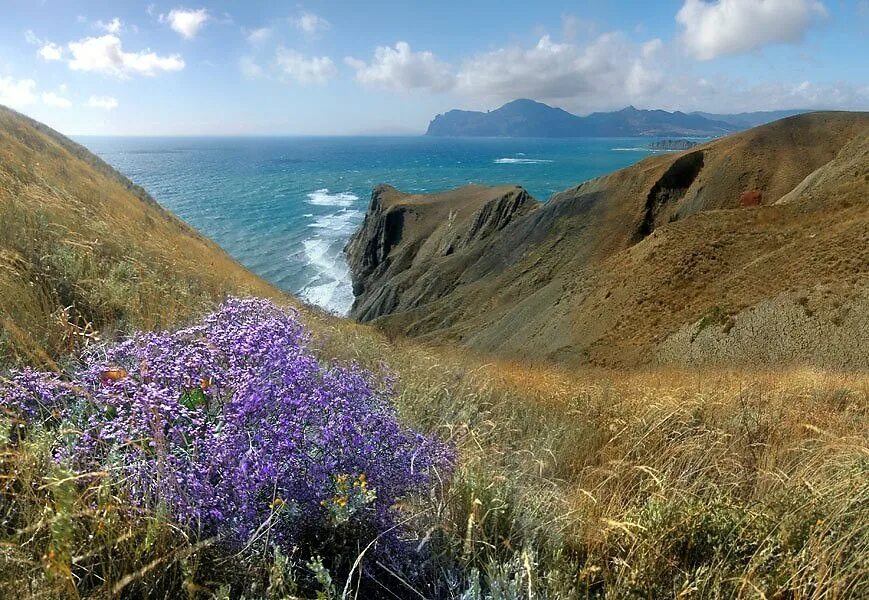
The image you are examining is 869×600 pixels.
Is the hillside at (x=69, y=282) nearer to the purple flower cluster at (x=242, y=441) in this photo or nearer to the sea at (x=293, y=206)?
the purple flower cluster at (x=242, y=441)

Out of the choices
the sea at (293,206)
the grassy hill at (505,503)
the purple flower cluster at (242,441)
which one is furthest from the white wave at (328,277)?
the purple flower cluster at (242,441)

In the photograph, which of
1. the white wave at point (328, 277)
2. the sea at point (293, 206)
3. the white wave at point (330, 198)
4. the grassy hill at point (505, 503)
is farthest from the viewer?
the white wave at point (330, 198)

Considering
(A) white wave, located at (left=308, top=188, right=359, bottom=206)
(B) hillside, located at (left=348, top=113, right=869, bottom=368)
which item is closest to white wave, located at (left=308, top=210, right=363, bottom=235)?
(A) white wave, located at (left=308, top=188, right=359, bottom=206)

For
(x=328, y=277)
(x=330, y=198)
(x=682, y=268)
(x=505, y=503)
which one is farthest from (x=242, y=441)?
(x=330, y=198)

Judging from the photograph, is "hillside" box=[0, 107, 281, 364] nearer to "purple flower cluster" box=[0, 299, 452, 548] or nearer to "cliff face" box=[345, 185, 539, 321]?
"purple flower cluster" box=[0, 299, 452, 548]

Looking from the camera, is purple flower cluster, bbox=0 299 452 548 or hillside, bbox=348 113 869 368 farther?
hillside, bbox=348 113 869 368

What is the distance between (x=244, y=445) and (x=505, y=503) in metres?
1.15

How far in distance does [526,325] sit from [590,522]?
2505 cm

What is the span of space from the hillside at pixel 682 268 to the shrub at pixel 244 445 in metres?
14.0

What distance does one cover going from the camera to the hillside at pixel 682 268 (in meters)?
15.7

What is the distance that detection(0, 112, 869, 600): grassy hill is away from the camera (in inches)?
68.0

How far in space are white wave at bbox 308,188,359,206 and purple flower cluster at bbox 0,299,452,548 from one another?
119 meters

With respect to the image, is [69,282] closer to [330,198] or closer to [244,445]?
[244,445]

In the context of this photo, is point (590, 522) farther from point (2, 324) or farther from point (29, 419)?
point (2, 324)
